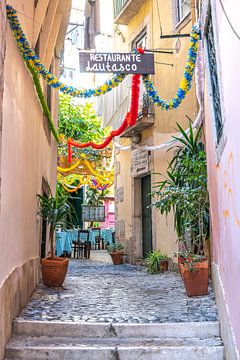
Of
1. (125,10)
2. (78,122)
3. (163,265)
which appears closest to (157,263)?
(163,265)

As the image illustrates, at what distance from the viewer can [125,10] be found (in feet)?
33.7

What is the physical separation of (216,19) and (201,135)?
11.6 feet

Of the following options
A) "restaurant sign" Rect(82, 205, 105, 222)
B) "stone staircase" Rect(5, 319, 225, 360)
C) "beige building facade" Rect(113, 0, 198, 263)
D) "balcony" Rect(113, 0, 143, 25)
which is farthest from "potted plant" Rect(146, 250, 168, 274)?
"restaurant sign" Rect(82, 205, 105, 222)

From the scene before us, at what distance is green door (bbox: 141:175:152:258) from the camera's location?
9.55 metres

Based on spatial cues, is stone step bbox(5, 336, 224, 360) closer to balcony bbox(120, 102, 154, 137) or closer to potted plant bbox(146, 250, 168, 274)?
potted plant bbox(146, 250, 168, 274)

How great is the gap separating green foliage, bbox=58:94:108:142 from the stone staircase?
14.1 meters

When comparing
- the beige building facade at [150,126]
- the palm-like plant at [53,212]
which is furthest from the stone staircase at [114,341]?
the beige building facade at [150,126]

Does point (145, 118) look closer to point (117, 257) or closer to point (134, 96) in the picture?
point (134, 96)

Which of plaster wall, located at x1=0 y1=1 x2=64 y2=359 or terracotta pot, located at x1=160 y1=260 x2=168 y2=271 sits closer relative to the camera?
plaster wall, located at x1=0 y1=1 x2=64 y2=359

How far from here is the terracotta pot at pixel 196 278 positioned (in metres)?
4.86

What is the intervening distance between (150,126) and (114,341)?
20.9 ft

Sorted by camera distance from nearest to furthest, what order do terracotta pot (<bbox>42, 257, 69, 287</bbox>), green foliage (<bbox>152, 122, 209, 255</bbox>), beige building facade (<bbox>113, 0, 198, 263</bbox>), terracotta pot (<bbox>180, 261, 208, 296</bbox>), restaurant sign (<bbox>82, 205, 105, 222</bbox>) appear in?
terracotta pot (<bbox>180, 261, 208, 296</bbox>)
green foliage (<bbox>152, 122, 209, 255</bbox>)
terracotta pot (<bbox>42, 257, 69, 287</bbox>)
beige building facade (<bbox>113, 0, 198, 263</bbox>)
restaurant sign (<bbox>82, 205, 105, 222</bbox>)

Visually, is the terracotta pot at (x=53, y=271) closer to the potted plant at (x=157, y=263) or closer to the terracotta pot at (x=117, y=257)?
the potted plant at (x=157, y=263)

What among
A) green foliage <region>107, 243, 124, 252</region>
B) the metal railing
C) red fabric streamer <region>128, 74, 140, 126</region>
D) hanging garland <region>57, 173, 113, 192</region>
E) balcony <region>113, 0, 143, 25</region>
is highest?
the metal railing
